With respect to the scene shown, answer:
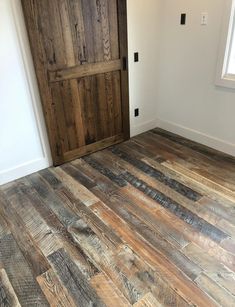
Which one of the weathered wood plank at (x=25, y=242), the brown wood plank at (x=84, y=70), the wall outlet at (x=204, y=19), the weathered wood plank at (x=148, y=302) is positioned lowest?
the weathered wood plank at (x=148, y=302)

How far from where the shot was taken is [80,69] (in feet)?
8.07

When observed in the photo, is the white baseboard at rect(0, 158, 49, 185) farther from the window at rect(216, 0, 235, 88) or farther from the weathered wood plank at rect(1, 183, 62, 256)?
the window at rect(216, 0, 235, 88)

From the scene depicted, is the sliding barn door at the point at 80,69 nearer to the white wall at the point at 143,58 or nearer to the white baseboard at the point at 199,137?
the white wall at the point at 143,58

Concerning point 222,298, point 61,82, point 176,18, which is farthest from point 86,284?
point 176,18

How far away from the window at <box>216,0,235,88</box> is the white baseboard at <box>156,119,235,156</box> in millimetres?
632

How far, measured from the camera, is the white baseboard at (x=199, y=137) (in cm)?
272

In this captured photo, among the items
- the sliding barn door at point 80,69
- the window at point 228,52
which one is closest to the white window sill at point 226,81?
the window at point 228,52

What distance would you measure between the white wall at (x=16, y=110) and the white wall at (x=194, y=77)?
1.62m

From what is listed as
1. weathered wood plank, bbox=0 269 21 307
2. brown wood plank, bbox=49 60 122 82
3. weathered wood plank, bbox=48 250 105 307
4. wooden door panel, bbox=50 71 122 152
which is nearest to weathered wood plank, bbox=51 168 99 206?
wooden door panel, bbox=50 71 122 152

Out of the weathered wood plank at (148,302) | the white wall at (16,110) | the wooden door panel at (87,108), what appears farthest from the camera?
the wooden door panel at (87,108)

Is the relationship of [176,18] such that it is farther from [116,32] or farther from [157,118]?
[157,118]

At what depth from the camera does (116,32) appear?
2.56 m

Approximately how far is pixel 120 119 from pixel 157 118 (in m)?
0.68

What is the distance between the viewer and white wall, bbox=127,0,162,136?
267cm
